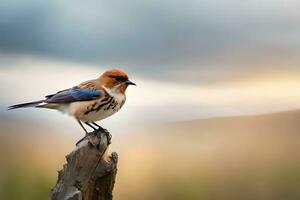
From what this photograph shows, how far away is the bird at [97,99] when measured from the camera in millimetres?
1565

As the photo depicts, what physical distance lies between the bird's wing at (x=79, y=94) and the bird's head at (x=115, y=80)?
0.02m

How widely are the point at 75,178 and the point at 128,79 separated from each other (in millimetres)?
289

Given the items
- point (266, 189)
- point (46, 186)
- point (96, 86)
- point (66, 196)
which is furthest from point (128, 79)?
point (266, 189)

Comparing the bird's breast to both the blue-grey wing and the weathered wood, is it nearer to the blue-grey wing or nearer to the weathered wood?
the blue-grey wing

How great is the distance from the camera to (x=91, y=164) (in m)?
1.40

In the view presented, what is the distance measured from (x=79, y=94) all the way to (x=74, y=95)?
0.04ft

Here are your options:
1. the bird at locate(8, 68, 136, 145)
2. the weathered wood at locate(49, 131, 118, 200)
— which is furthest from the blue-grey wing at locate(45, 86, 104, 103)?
the weathered wood at locate(49, 131, 118, 200)

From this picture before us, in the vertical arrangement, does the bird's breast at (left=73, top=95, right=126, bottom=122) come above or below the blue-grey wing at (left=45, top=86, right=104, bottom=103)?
below

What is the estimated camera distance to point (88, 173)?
1392 mm

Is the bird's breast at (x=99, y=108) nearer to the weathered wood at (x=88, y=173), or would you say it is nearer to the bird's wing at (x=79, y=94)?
the bird's wing at (x=79, y=94)

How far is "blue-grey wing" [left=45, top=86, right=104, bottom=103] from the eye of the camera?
5.17 ft

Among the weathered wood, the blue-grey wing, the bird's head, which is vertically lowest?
the weathered wood

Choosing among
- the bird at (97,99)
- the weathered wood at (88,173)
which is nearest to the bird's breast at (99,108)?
the bird at (97,99)

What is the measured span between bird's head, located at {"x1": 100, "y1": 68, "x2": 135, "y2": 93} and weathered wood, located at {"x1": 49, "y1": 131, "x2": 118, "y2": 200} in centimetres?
15
